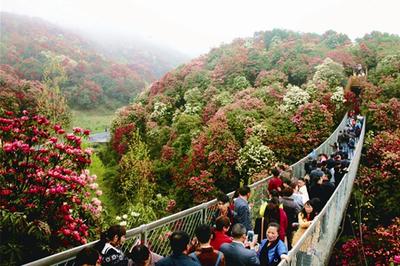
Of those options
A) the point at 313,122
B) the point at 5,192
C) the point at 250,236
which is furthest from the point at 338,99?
the point at 5,192

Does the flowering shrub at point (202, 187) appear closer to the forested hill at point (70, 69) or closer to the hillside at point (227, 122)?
the hillside at point (227, 122)

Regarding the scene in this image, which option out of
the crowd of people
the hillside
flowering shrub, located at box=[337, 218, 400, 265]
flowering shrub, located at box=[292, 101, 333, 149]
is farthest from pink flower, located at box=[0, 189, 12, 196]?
flowering shrub, located at box=[292, 101, 333, 149]

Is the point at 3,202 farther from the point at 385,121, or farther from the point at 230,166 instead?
the point at 385,121

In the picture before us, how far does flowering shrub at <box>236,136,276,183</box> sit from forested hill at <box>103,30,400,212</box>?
0.04m

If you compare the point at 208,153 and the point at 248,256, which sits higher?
the point at 248,256

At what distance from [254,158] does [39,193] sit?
10.3 meters

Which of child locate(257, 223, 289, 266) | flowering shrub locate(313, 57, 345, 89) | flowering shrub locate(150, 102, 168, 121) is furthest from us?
flowering shrub locate(150, 102, 168, 121)

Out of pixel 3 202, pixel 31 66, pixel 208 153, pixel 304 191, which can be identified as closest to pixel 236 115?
pixel 208 153

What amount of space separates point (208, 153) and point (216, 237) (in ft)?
43.2

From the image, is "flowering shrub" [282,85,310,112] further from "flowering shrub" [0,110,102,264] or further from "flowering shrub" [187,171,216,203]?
"flowering shrub" [0,110,102,264]

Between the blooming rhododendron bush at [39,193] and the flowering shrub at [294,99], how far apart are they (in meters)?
13.2

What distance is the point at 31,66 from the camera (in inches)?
1623

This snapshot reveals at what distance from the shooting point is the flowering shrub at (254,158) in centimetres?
1518

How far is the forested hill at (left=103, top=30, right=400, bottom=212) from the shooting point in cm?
1614
